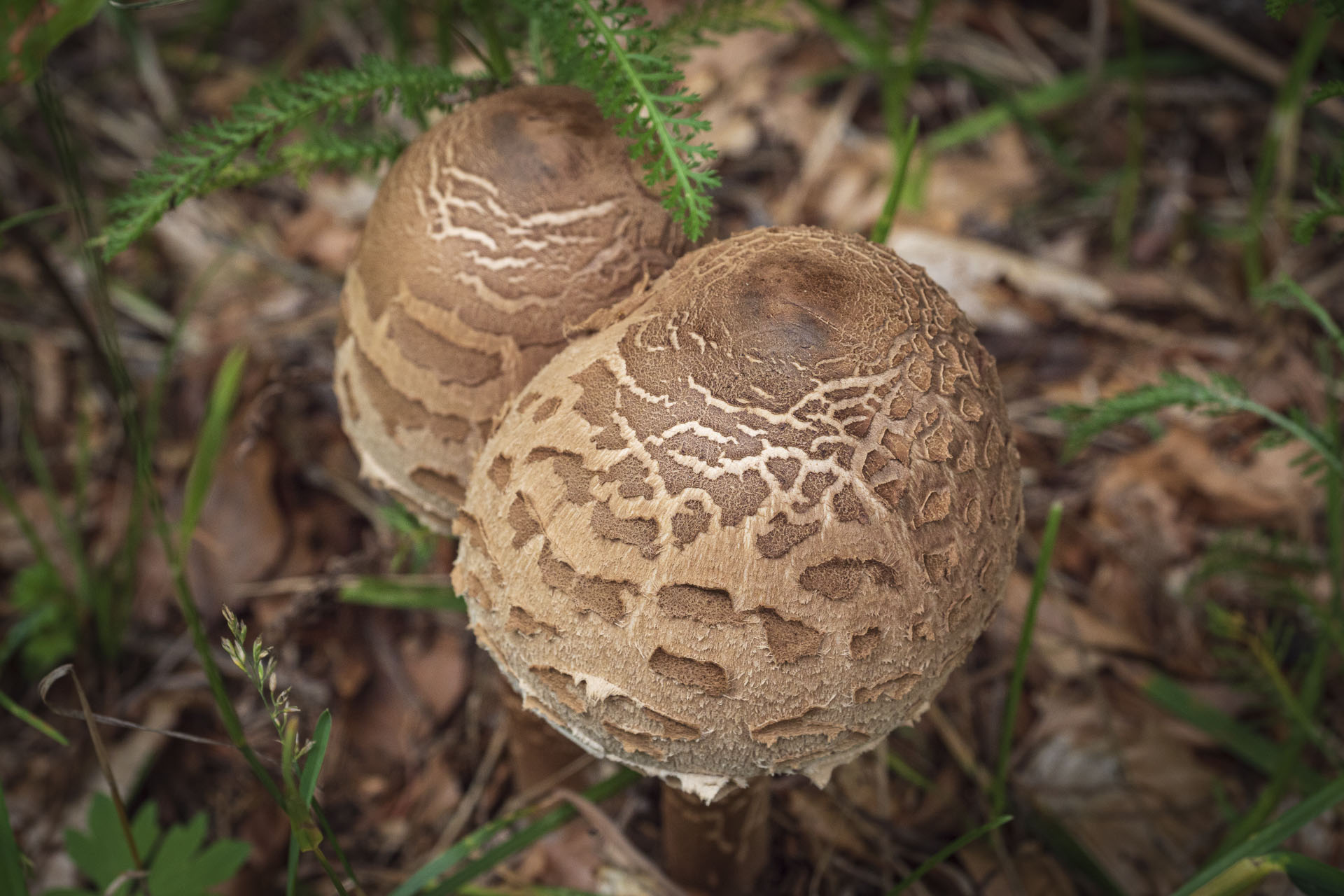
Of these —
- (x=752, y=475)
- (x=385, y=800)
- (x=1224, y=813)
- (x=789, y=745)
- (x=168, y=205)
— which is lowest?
(x=1224, y=813)

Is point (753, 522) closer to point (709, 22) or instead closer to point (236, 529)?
point (709, 22)

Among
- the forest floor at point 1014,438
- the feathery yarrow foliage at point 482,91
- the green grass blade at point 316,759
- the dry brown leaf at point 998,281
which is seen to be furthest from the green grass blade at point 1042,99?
the green grass blade at point 316,759

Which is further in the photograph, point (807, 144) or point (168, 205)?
point (807, 144)

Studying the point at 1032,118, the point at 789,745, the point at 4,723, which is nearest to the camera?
the point at 789,745

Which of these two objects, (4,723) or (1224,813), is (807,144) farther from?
(4,723)

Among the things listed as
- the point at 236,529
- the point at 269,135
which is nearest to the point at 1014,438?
the point at 269,135

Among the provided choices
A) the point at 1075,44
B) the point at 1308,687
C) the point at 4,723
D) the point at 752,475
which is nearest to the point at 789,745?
the point at 752,475
